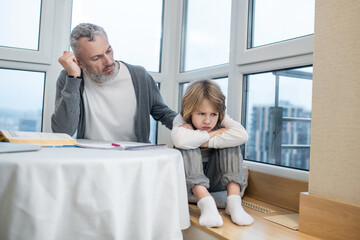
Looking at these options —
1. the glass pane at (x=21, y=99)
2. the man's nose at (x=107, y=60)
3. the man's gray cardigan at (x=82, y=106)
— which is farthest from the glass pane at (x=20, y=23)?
the man's nose at (x=107, y=60)

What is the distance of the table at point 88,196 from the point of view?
0.79 m

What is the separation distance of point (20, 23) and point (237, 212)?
1.77 meters

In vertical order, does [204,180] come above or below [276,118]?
below

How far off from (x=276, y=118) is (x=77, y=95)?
41.2 inches

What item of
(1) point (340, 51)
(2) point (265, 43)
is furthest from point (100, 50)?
(1) point (340, 51)

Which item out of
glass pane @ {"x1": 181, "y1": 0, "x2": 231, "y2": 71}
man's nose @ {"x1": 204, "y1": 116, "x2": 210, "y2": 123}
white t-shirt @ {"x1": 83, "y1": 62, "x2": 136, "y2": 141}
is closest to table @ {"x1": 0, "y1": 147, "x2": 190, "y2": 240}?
man's nose @ {"x1": 204, "y1": 116, "x2": 210, "y2": 123}

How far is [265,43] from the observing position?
1.70 m

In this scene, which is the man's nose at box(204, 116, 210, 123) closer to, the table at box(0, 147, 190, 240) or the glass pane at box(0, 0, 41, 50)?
the table at box(0, 147, 190, 240)

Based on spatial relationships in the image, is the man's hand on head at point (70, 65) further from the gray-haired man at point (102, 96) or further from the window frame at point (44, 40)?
the window frame at point (44, 40)

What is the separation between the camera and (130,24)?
2307 millimetres

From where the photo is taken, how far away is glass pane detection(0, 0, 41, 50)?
194 centimetres

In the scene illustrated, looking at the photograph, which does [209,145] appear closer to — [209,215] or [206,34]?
[209,215]

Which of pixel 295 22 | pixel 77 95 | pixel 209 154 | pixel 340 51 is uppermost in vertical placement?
pixel 295 22

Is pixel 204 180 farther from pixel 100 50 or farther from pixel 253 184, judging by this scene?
pixel 100 50
